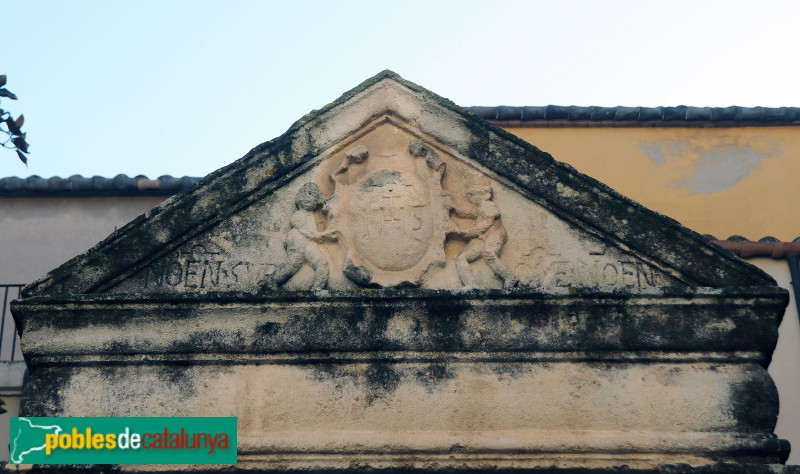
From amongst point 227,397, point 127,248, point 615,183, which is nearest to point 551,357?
point 227,397

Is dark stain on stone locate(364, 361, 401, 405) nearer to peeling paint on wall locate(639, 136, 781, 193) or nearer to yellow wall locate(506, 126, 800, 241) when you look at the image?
yellow wall locate(506, 126, 800, 241)

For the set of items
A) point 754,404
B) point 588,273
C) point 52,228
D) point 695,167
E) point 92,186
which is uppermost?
point 695,167

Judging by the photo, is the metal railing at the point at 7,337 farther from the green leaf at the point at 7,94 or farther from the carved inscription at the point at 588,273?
the carved inscription at the point at 588,273

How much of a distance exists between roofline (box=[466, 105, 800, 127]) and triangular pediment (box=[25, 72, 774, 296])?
544 centimetres

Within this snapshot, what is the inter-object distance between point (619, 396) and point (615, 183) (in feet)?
21.3

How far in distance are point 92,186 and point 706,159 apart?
654 centimetres

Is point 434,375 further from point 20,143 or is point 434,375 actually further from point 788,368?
point 788,368

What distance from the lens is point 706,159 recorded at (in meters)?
13.3

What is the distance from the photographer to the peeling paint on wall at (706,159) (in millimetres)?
13289

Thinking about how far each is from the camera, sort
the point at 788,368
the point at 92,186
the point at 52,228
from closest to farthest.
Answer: the point at 788,368 → the point at 92,186 → the point at 52,228

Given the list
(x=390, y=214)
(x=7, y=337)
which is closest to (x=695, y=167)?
(x=390, y=214)

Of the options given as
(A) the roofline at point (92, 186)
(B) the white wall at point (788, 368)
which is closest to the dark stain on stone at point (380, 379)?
(B) the white wall at point (788, 368)

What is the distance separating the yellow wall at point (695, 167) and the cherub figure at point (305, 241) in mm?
5993

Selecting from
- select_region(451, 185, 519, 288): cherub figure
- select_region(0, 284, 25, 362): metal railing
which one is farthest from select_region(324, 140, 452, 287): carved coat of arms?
select_region(0, 284, 25, 362): metal railing
